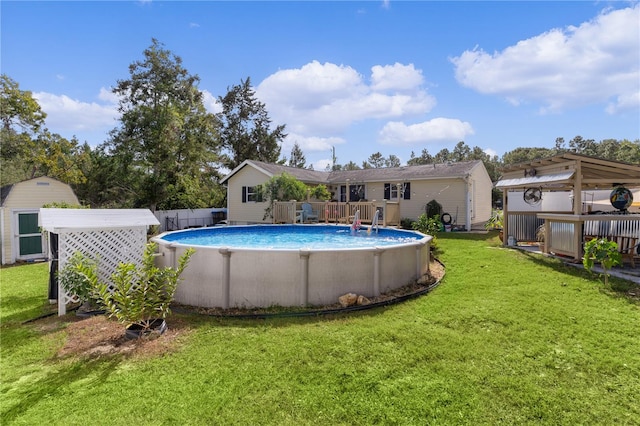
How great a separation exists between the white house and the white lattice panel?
11350 millimetres

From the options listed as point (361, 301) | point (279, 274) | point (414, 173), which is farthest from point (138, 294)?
point (414, 173)

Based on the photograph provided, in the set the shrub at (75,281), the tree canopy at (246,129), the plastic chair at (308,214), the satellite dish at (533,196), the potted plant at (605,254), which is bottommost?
the shrub at (75,281)

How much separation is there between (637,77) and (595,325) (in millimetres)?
10923

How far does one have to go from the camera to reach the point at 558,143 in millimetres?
73625

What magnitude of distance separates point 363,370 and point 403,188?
55.1 feet

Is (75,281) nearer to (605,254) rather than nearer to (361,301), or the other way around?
(361,301)

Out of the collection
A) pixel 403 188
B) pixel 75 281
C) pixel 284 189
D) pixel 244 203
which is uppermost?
pixel 403 188

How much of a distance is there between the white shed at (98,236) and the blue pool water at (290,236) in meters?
3.64

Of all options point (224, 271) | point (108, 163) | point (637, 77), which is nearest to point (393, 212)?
point (637, 77)

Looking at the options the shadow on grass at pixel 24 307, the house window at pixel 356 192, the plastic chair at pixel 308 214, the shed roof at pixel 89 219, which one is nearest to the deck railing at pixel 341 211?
the plastic chair at pixel 308 214

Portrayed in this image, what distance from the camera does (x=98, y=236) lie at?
18.5 feet

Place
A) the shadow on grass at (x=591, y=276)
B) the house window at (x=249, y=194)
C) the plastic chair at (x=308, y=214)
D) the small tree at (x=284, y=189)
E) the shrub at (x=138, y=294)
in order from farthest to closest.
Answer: the house window at (x=249, y=194)
the small tree at (x=284, y=189)
the plastic chair at (x=308, y=214)
the shadow on grass at (x=591, y=276)
the shrub at (x=138, y=294)

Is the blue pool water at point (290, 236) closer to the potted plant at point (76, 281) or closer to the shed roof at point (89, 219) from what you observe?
the shed roof at point (89, 219)

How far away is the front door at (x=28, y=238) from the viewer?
37.4 ft
